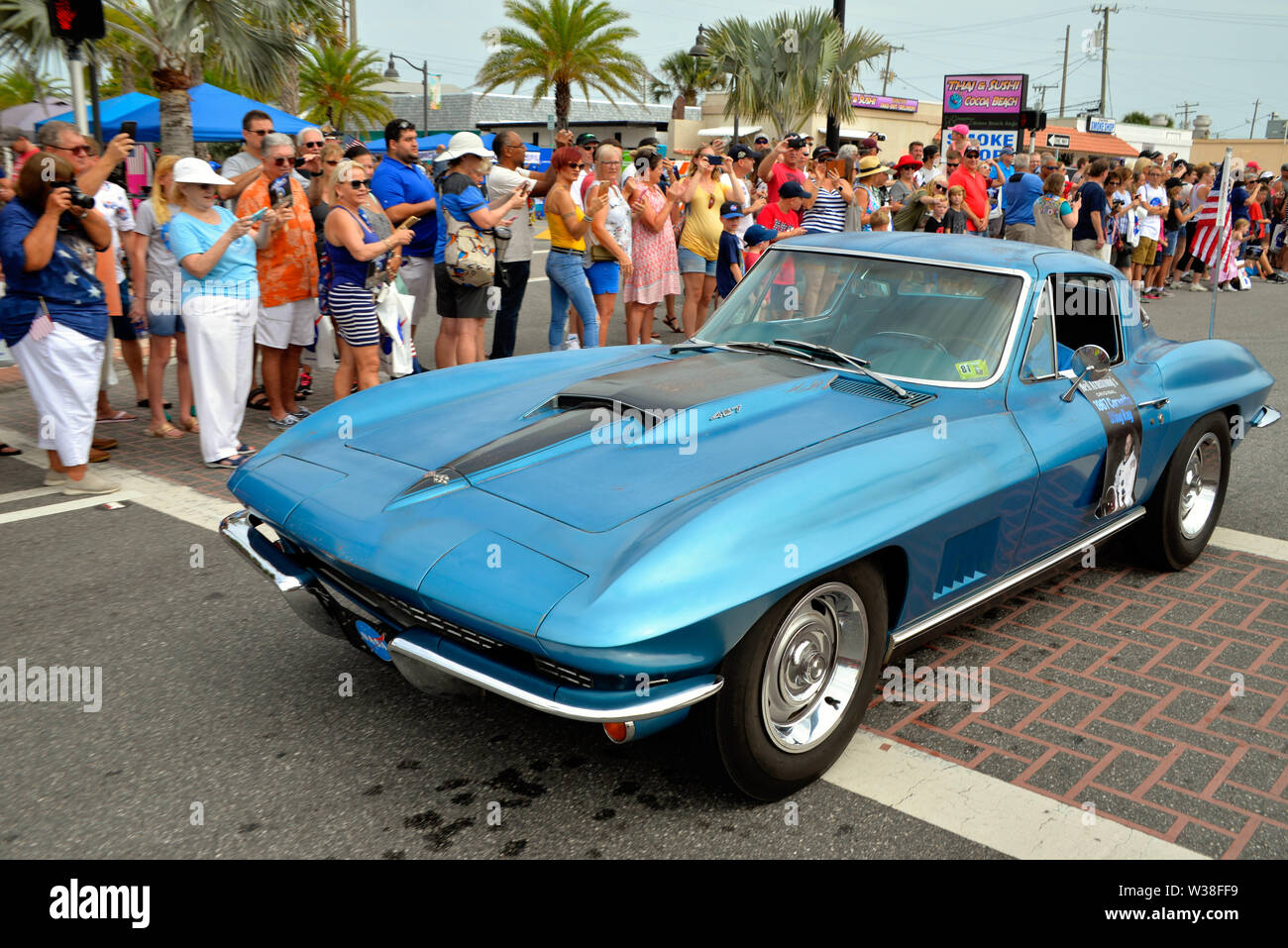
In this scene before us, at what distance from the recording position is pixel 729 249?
9.76m

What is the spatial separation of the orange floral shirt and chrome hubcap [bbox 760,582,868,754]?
16.6ft

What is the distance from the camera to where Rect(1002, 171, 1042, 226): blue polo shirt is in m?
12.8

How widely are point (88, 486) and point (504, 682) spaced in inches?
160

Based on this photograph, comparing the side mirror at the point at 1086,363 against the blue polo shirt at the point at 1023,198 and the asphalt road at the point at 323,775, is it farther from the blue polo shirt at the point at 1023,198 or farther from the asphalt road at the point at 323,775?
the blue polo shirt at the point at 1023,198

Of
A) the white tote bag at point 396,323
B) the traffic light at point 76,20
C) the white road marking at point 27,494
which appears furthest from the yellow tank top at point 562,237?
the white road marking at point 27,494

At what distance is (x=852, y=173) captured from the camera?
10617 mm

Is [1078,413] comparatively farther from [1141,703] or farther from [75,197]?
[75,197]

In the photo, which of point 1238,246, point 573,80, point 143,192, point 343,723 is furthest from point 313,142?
point 573,80

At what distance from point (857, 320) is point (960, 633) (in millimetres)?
1290

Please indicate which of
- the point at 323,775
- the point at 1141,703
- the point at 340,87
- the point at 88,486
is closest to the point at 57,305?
the point at 88,486

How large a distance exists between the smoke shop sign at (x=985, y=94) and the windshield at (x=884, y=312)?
19.8 meters

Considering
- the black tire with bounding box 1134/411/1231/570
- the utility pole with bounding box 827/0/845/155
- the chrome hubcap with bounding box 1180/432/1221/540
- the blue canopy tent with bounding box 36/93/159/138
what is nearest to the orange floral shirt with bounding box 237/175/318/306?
the black tire with bounding box 1134/411/1231/570

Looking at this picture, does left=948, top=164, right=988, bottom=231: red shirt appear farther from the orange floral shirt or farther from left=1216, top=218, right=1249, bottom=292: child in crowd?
the orange floral shirt

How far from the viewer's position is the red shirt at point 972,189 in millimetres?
11453
